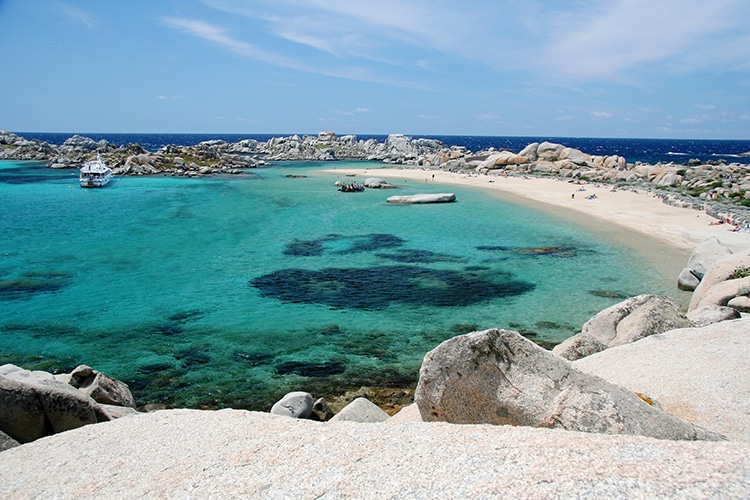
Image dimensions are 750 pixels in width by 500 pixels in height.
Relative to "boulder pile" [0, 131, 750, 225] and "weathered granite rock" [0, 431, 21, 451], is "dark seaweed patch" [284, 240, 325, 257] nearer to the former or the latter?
"weathered granite rock" [0, 431, 21, 451]

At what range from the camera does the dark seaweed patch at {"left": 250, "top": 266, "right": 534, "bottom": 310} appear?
2484 cm

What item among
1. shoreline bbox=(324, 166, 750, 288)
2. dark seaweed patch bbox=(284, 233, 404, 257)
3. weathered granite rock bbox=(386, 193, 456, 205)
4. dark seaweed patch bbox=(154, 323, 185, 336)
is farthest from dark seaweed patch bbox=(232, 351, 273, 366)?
weathered granite rock bbox=(386, 193, 456, 205)

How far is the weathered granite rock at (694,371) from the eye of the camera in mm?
9742

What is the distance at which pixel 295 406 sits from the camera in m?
13.6

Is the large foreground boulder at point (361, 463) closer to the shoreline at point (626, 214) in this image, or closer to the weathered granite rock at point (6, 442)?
the weathered granite rock at point (6, 442)

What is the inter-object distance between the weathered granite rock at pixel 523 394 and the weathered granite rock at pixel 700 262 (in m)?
21.1

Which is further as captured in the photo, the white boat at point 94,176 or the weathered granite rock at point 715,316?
the white boat at point 94,176

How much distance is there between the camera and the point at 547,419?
784 cm

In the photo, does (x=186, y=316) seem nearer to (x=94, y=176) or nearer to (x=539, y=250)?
(x=539, y=250)

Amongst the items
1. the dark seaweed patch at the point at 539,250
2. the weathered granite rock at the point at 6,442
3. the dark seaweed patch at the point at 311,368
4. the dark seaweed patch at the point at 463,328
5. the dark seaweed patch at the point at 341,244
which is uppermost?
the weathered granite rock at the point at 6,442

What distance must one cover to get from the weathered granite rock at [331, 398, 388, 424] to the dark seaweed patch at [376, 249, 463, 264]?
66.6ft

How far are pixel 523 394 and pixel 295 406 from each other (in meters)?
7.29

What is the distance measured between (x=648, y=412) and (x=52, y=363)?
18880mm

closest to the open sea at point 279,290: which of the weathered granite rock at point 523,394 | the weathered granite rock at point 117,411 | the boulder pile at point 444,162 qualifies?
the weathered granite rock at point 117,411
